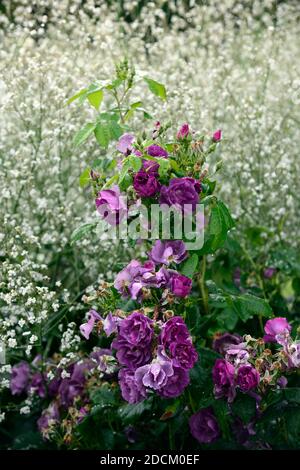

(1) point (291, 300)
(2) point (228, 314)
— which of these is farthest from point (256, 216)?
(2) point (228, 314)

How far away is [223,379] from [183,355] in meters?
0.17

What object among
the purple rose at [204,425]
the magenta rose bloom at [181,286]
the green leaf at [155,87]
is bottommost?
the purple rose at [204,425]

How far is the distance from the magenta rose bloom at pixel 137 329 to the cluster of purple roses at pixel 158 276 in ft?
0.20

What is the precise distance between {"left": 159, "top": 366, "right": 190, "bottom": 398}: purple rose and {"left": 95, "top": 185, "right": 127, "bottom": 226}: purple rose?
44 centimetres

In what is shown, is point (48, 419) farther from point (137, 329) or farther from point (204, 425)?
point (137, 329)

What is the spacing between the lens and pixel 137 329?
1.78 meters

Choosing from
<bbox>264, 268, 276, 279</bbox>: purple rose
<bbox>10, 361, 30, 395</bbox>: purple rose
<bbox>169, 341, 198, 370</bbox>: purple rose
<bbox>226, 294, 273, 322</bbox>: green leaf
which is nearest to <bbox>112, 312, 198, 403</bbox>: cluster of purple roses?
<bbox>169, 341, 198, 370</bbox>: purple rose

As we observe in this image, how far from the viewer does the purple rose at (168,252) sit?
190 cm

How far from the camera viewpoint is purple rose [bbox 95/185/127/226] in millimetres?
1872

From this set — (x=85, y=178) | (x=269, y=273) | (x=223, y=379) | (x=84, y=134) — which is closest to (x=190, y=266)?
(x=223, y=379)

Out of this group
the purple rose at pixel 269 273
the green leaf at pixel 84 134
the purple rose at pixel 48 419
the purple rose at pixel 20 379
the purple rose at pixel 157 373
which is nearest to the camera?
the purple rose at pixel 157 373

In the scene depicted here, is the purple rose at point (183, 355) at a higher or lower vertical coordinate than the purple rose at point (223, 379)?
higher

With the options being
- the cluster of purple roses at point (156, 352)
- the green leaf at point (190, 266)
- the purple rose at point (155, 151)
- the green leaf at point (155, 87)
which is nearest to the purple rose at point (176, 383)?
the cluster of purple roses at point (156, 352)

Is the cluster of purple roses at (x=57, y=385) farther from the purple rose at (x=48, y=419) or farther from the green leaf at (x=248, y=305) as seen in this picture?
the green leaf at (x=248, y=305)
